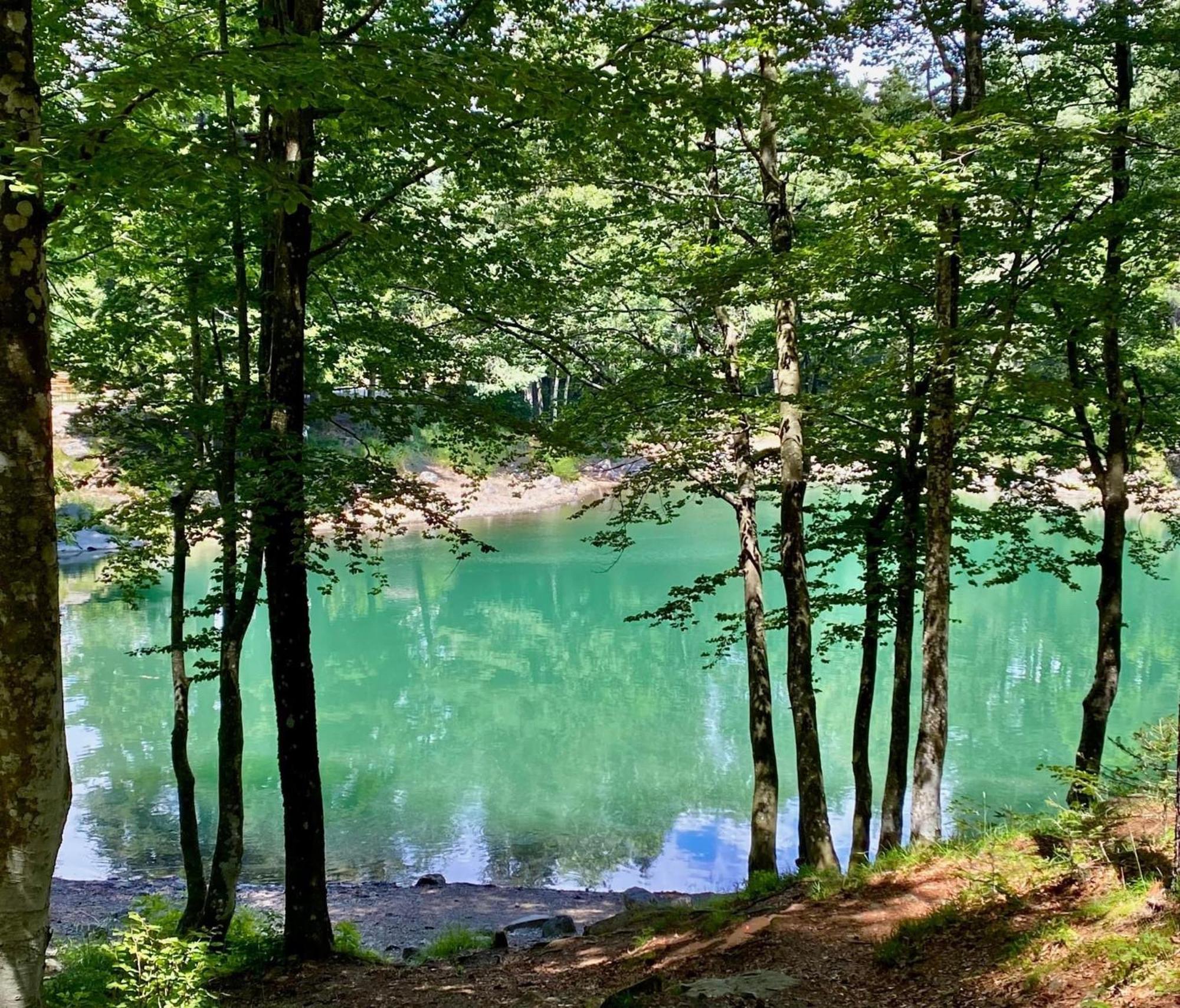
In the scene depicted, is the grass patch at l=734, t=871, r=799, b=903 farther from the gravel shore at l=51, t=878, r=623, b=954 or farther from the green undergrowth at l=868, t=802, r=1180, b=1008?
the gravel shore at l=51, t=878, r=623, b=954

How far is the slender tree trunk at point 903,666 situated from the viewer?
33.7ft

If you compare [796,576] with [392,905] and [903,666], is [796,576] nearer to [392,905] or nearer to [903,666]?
[903,666]

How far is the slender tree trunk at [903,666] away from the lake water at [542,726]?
1.14 m

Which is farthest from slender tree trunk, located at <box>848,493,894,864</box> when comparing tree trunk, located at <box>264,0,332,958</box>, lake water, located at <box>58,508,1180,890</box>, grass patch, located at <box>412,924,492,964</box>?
tree trunk, located at <box>264,0,332,958</box>

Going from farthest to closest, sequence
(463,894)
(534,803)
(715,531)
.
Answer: (715,531) < (534,803) < (463,894)

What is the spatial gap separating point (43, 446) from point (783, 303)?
718cm

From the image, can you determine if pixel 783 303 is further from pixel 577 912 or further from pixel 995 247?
pixel 577 912

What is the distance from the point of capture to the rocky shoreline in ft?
32.3

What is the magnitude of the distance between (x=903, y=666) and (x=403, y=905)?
274 inches

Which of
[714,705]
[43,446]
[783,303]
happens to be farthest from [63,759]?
[714,705]

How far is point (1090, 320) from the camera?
8758 millimetres

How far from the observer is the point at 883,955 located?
498cm

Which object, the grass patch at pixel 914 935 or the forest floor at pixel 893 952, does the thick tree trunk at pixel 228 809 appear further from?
the grass patch at pixel 914 935

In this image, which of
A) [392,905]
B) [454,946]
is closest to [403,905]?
[392,905]
